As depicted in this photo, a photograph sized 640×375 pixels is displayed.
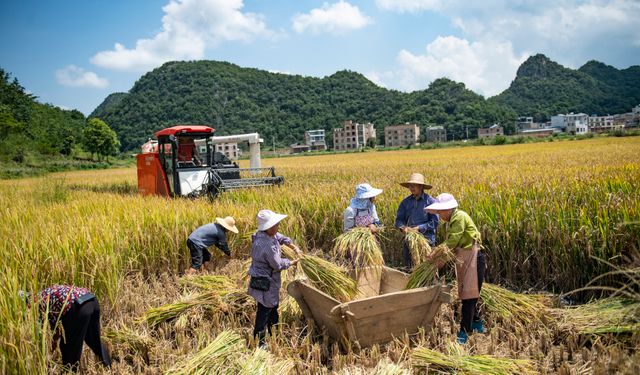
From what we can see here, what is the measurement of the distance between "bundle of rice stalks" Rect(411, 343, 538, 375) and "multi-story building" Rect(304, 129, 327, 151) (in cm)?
9544

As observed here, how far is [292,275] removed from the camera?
17.6 ft

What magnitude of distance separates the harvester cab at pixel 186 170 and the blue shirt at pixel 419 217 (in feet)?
18.9

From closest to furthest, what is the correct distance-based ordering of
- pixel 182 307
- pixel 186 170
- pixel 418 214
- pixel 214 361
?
pixel 214 361 < pixel 182 307 < pixel 418 214 < pixel 186 170

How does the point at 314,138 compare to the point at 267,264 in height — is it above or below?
above

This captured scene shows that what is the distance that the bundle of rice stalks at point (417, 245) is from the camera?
15.1 feet

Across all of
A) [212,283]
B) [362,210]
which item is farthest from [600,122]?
[212,283]

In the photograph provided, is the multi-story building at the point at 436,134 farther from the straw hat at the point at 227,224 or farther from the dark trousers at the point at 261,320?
the dark trousers at the point at 261,320

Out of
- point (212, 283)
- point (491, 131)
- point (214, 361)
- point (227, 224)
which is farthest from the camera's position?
point (491, 131)

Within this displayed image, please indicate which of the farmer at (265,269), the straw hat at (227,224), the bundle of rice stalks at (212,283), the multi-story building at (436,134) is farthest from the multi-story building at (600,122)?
the farmer at (265,269)

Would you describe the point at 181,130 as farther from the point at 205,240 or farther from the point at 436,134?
the point at 436,134

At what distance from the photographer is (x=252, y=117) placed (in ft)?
339

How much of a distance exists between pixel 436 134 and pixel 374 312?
105 meters

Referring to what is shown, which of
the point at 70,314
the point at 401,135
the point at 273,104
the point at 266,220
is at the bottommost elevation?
the point at 70,314

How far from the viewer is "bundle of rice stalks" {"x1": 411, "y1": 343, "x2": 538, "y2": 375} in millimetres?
3021
